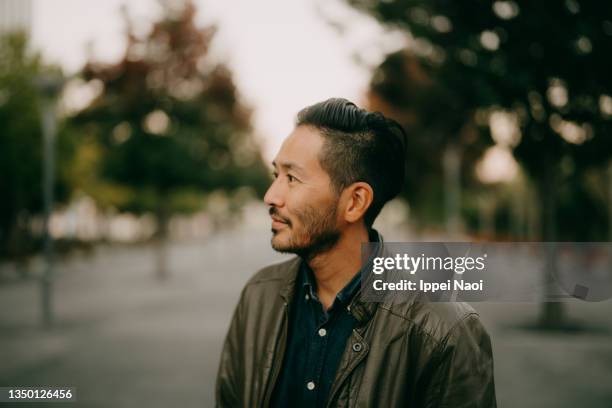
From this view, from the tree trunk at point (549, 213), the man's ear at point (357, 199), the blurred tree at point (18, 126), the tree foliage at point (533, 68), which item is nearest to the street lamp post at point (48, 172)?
the tree foliage at point (533, 68)

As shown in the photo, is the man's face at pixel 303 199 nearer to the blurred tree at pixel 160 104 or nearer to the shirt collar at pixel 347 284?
the shirt collar at pixel 347 284

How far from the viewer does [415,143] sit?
51.1 ft

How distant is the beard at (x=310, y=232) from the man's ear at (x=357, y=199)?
4 cm

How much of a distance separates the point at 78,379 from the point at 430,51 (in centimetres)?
617

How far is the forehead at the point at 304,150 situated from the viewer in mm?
1867

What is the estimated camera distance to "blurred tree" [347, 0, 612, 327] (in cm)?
543

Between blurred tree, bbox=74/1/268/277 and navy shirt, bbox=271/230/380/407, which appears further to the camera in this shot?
blurred tree, bbox=74/1/268/277

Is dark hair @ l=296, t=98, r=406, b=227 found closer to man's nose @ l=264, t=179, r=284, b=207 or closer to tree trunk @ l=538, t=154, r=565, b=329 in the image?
man's nose @ l=264, t=179, r=284, b=207

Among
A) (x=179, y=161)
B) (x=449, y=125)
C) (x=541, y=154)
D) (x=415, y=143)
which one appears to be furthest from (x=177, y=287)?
(x=541, y=154)

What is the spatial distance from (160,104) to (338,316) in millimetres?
14391

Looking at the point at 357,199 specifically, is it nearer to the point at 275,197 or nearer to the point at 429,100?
the point at 275,197

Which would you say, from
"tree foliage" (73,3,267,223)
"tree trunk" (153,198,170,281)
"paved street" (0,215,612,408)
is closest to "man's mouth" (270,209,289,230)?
"paved street" (0,215,612,408)

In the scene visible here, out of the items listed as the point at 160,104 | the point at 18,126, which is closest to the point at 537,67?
the point at 160,104

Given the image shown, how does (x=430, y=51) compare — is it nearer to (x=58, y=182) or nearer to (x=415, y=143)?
(x=415, y=143)
